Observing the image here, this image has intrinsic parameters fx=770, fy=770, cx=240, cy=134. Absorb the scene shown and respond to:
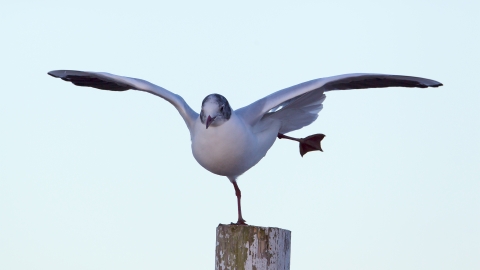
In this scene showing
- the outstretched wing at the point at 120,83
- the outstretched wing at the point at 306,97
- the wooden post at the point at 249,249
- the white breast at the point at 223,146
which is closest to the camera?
the wooden post at the point at 249,249

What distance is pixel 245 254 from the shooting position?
4.25m

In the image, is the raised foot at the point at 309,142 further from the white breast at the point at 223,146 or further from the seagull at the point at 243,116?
the white breast at the point at 223,146

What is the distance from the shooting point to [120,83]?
6676mm

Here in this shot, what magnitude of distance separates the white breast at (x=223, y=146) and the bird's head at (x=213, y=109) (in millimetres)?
115

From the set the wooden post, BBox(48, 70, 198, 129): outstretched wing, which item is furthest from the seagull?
the wooden post

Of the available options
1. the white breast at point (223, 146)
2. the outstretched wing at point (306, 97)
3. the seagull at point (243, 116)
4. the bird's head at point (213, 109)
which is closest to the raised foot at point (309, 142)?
the seagull at point (243, 116)

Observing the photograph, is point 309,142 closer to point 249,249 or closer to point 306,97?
point 306,97

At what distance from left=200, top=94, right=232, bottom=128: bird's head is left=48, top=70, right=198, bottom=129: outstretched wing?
57 centimetres

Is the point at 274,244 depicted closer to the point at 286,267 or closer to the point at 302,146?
the point at 286,267

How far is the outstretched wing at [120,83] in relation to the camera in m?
6.17

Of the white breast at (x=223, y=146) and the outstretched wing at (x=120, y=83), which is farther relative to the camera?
the outstretched wing at (x=120, y=83)

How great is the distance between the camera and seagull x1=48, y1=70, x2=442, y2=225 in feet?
18.4

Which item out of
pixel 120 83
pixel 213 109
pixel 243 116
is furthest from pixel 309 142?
pixel 213 109

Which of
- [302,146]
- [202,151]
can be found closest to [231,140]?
[202,151]
